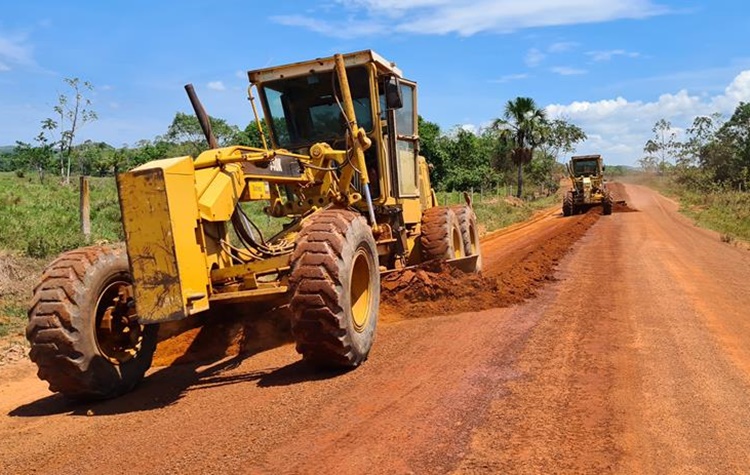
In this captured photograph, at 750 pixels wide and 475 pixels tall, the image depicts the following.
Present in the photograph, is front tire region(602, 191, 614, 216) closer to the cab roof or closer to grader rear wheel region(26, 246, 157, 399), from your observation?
the cab roof

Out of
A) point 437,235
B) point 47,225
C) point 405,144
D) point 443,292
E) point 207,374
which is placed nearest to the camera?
point 207,374

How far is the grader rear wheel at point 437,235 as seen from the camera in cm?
891

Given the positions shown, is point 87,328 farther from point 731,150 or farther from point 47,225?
point 731,150

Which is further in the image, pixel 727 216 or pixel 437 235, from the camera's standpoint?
pixel 727 216

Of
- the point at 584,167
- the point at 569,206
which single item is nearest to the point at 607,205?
the point at 569,206

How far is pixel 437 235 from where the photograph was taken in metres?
9.01

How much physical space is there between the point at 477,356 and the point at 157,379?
9.53ft

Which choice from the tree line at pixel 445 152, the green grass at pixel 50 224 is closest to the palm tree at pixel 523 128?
the tree line at pixel 445 152

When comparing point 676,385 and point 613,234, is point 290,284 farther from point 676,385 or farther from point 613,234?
point 613,234

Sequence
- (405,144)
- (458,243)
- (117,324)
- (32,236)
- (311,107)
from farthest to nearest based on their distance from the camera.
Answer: (32,236)
(458,243)
(405,144)
(311,107)
(117,324)

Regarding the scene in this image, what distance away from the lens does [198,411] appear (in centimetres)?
452

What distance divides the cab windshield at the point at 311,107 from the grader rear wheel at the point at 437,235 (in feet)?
6.57

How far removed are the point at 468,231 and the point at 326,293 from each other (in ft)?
19.3

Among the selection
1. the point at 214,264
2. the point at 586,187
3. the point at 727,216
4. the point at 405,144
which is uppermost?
the point at 405,144
